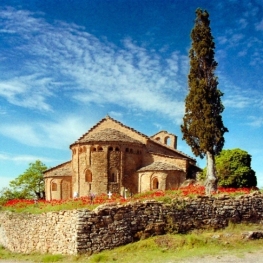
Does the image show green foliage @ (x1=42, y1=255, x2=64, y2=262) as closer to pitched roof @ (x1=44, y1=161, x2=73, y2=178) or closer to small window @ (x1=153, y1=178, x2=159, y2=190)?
small window @ (x1=153, y1=178, x2=159, y2=190)

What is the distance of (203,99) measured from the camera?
81.6 ft

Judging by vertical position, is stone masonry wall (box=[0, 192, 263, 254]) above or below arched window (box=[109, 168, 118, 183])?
below

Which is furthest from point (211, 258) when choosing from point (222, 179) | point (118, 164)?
point (118, 164)

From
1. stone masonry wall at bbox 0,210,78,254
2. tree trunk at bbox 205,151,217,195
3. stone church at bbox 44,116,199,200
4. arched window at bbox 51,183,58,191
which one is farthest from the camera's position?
arched window at bbox 51,183,58,191

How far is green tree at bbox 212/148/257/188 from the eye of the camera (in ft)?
102

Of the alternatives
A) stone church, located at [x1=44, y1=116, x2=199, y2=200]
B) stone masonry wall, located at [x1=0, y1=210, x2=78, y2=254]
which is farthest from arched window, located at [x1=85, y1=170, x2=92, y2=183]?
stone masonry wall, located at [x1=0, y1=210, x2=78, y2=254]

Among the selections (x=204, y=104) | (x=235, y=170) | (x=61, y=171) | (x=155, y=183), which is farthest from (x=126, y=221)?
(x=61, y=171)

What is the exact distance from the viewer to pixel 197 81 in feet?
83.4

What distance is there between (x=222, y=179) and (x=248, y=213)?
40.3 feet

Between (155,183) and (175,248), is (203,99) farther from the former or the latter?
(155,183)

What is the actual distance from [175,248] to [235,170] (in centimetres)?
1667

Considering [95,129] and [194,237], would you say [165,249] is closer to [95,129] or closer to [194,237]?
[194,237]

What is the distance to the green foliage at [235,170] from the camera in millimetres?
31188

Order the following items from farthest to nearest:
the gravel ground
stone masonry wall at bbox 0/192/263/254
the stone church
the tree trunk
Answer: the stone church
the tree trunk
stone masonry wall at bbox 0/192/263/254
the gravel ground
